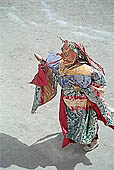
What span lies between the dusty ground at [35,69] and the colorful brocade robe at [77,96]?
0.36 metres

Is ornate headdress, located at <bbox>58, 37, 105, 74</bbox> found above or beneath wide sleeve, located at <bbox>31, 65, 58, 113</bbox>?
above

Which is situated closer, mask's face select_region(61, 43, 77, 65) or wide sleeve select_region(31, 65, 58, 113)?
mask's face select_region(61, 43, 77, 65)

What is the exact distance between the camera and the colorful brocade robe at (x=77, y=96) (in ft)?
13.7

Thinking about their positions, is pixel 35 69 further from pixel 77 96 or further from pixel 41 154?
pixel 77 96

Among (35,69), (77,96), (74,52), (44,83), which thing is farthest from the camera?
(35,69)

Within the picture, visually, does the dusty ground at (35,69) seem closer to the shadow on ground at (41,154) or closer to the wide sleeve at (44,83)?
the shadow on ground at (41,154)

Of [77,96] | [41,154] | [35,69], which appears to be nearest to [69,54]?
[77,96]

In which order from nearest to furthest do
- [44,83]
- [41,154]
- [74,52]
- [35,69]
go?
[74,52], [44,83], [41,154], [35,69]

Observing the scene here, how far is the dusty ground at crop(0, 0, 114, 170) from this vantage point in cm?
477

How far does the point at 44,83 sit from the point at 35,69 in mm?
2269

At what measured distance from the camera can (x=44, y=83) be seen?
4551mm

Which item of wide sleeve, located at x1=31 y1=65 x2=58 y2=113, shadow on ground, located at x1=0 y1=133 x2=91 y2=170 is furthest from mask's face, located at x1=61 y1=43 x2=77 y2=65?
shadow on ground, located at x1=0 y1=133 x2=91 y2=170

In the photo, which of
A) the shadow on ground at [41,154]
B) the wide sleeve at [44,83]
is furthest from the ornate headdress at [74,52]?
Answer: the shadow on ground at [41,154]

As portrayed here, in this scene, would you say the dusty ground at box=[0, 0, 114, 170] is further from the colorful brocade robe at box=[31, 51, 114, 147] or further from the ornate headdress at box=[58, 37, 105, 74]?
the ornate headdress at box=[58, 37, 105, 74]
